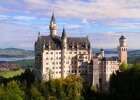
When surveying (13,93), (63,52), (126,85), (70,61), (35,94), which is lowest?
(35,94)

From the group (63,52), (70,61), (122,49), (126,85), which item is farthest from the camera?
(122,49)

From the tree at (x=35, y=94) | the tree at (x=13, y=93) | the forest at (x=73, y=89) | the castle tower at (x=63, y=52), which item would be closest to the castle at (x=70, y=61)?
the castle tower at (x=63, y=52)

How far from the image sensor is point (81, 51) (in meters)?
98.0

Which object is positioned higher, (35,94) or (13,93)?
(13,93)

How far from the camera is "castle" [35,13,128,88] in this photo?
9394 centimetres

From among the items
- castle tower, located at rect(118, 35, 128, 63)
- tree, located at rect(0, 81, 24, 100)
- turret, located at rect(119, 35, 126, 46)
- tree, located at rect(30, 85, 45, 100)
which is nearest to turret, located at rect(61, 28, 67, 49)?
castle tower, located at rect(118, 35, 128, 63)

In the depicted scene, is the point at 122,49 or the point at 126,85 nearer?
the point at 126,85

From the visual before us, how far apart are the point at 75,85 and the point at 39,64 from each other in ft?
39.5

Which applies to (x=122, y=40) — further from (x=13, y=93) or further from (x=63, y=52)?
(x=13, y=93)

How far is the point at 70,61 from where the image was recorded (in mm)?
96625

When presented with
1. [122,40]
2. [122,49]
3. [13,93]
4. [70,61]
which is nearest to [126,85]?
[70,61]

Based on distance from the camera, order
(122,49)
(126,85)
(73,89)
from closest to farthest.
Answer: (126,85) < (73,89) < (122,49)

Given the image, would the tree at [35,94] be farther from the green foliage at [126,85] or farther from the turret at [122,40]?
the turret at [122,40]

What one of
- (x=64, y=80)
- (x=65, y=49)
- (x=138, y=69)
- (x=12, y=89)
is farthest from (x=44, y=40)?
(x=138, y=69)
